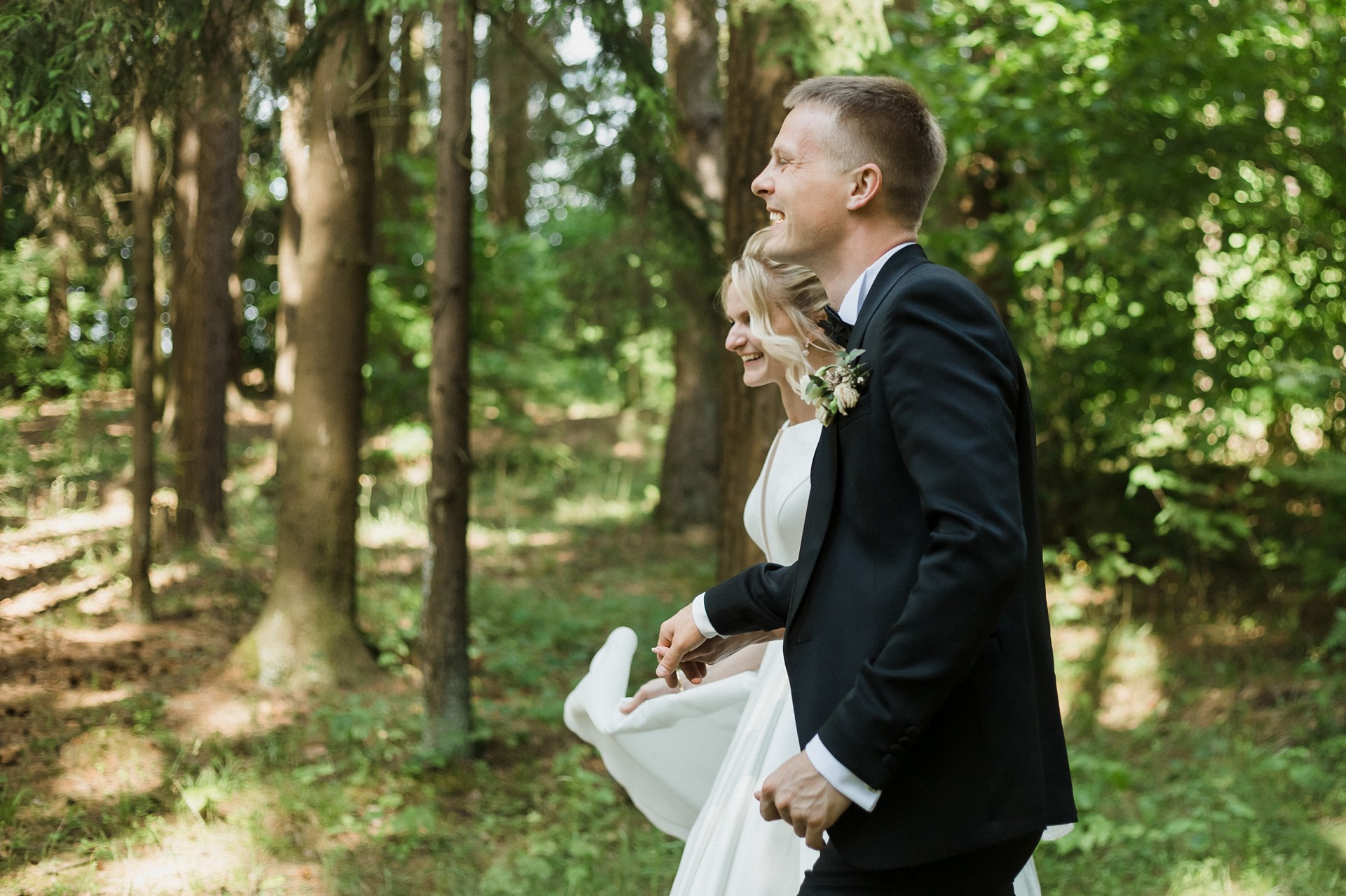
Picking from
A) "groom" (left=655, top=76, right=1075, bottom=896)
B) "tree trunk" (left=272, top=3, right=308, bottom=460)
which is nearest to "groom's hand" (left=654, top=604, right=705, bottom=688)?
"groom" (left=655, top=76, right=1075, bottom=896)

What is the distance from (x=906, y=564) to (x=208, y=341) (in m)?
10.2

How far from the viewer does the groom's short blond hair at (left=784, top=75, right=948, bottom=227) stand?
6.73ft

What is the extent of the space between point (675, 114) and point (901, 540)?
15.0ft

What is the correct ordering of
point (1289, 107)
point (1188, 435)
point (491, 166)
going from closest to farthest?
point (1289, 107) < point (1188, 435) < point (491, 166)

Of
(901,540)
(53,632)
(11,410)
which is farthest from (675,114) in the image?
(11,410)

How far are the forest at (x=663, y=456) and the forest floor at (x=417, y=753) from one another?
3cm

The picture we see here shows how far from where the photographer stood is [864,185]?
80.9 inches

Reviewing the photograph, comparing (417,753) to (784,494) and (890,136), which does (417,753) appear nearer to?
(784,494)

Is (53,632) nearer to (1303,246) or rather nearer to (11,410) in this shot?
(11,410)

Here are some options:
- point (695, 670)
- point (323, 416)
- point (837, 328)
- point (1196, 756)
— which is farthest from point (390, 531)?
point (837, 328)

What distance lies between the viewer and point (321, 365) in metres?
7.05

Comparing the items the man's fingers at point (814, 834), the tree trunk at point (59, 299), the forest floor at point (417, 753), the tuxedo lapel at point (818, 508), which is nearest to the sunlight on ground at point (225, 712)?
the forest floor at point (417, 753)

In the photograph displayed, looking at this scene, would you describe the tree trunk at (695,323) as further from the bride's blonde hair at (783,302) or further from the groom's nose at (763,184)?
the groom's nose at (763,184)

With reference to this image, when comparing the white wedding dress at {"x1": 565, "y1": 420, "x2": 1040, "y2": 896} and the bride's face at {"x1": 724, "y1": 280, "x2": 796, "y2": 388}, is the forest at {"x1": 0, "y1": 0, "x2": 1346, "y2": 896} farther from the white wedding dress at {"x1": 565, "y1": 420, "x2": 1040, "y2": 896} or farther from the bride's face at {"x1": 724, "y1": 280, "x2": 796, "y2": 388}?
the bride's face at {"x1": 724, "y1": 280, "x2": 796, "y2": 388}
